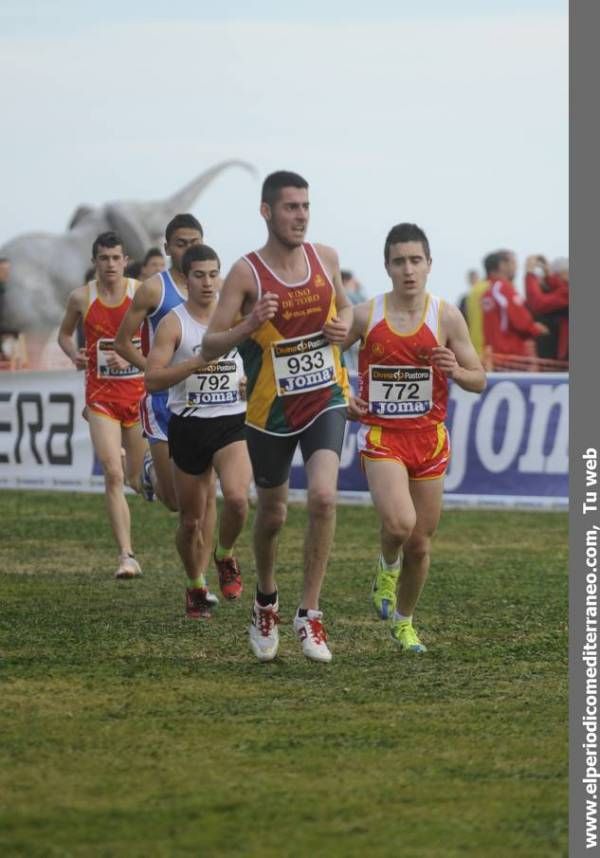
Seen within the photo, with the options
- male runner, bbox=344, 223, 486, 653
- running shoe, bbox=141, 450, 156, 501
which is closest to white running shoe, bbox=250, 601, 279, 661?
male runner, bbox=344, 223, 486, 653

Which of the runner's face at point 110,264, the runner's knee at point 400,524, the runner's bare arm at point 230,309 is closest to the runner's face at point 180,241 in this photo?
the runner's face at point 110,264

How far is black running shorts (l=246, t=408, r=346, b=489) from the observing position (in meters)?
9.49

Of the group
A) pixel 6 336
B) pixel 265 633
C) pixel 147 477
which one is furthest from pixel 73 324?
pixel 6 336

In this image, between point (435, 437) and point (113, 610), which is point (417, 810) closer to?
point (435, 437)

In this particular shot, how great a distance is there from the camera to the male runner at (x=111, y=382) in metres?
13.8

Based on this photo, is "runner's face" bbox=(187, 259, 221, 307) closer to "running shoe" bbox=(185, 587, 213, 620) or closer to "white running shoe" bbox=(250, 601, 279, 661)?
"running shoe" bbox=(185, 587, 213, 620)

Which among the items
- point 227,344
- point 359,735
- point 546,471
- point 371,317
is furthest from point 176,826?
point 546,471

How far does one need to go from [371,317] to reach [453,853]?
176 inches

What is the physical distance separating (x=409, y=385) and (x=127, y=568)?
4359 millimetres

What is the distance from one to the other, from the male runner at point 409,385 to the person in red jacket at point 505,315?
11080 mm

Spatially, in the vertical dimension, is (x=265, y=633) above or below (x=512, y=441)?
above

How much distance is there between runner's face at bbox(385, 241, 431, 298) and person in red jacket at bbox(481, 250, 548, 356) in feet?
36.5

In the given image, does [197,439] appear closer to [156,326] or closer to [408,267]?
[156,326]

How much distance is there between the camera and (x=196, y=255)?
11.2 meters
